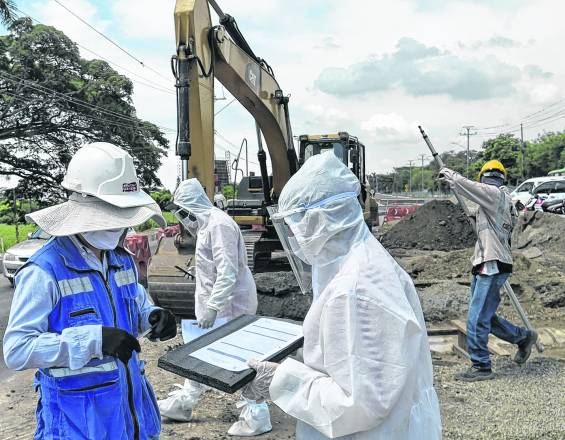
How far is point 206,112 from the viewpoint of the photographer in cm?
652

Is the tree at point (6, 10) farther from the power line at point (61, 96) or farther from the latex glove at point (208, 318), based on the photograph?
the latex glove at point (208, 318)

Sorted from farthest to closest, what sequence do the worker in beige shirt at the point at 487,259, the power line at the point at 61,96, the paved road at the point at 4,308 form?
the power line at the point at 61,96
the paved road at the point at 4,308
the worker in beige shirt at the point at 487,259

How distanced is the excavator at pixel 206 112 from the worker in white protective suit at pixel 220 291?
2185mm

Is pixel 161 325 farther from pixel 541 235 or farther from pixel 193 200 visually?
pixel 541 235

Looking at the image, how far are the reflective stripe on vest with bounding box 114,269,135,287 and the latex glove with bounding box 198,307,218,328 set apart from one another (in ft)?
5.43

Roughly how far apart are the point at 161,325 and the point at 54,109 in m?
24.4

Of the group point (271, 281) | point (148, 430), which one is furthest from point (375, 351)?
point (271, 281)

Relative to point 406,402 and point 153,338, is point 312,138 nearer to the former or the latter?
point 153,338

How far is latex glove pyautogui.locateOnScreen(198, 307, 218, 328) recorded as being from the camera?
13.1 feet

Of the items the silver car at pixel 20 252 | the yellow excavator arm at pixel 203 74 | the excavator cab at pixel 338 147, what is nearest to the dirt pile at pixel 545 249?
the excavator cab at pixel 338 147

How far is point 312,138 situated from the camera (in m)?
10.7

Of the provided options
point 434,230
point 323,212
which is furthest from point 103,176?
point 434,230

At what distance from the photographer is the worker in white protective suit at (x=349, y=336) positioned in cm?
155

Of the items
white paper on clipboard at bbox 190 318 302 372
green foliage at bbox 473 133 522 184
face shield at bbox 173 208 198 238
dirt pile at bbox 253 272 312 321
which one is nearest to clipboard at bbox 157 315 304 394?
white paper on clipboard at bbox 190 318 302 372
